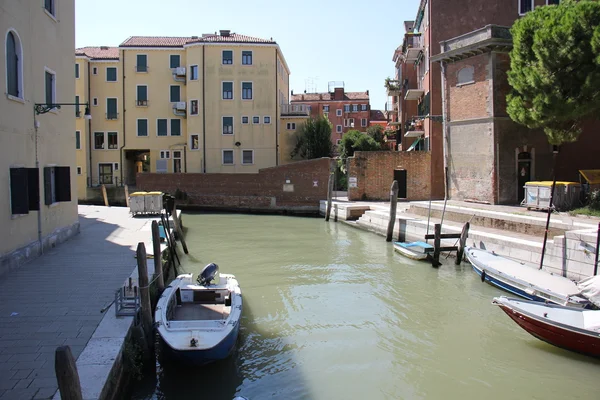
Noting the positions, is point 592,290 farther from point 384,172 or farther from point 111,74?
point 111,74

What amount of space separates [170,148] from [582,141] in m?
25.5

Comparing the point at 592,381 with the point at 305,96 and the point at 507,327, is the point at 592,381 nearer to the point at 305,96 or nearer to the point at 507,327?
the point at 507,327

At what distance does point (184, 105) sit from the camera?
3466cm

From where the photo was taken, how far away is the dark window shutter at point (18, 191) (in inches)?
397

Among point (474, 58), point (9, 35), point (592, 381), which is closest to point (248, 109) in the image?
point (474, 58)

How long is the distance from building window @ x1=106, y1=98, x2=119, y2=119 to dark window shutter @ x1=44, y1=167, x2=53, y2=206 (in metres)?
24.2

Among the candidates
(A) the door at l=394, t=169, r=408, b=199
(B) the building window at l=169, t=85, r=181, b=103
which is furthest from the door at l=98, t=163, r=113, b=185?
(A) the door at l=394, t=169, r=408, b=199

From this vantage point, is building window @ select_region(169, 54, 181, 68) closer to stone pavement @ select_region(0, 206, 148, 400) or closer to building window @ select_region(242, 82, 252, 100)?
building window @ select_region(242, 82, 252, 100)

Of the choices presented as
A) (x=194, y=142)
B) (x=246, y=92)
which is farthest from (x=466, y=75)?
(x=194, y=142)

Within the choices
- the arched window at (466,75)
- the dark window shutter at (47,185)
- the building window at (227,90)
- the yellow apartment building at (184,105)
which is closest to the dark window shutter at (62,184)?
the dark window shutter at (47,185)

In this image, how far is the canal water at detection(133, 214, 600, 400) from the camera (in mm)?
7020

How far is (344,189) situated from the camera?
1411 inches

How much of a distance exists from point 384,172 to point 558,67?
12206 millimetres

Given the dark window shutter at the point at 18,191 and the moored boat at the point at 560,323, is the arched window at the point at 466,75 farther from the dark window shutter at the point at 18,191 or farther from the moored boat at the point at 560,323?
the dark window shutter at the point at 18,191
